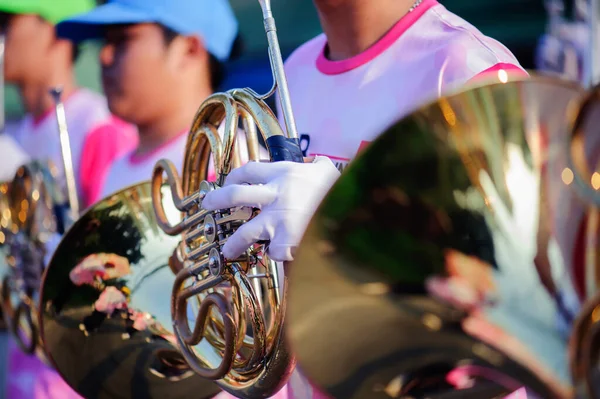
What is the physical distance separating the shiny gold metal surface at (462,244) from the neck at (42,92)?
2283 millimetres

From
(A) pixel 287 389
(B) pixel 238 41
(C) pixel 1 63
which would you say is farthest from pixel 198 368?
(C) pixel 1 63

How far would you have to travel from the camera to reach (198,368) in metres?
1.28

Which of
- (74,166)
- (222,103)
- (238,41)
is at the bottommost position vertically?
(74,166)

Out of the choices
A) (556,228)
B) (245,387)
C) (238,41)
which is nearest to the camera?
(556,228)

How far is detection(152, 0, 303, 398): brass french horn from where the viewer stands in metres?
1.16

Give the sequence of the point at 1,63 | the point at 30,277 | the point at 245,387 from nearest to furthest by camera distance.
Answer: the point at 245,387 → the point at 30,277 → the point at 1,63

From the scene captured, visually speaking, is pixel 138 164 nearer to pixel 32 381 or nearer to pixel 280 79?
pixel 32 381

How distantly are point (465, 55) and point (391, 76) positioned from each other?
0.14 metres

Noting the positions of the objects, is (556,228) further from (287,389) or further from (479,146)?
(287,389)

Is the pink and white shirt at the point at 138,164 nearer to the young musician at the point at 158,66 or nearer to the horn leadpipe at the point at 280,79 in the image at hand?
the young musician at the point at 158,66

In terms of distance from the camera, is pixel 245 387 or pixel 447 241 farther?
pixel 245 387

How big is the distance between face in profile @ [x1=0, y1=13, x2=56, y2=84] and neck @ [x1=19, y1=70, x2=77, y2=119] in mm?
26

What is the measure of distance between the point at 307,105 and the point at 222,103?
0.28 metres

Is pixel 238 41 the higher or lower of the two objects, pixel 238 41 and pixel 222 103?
the lower
